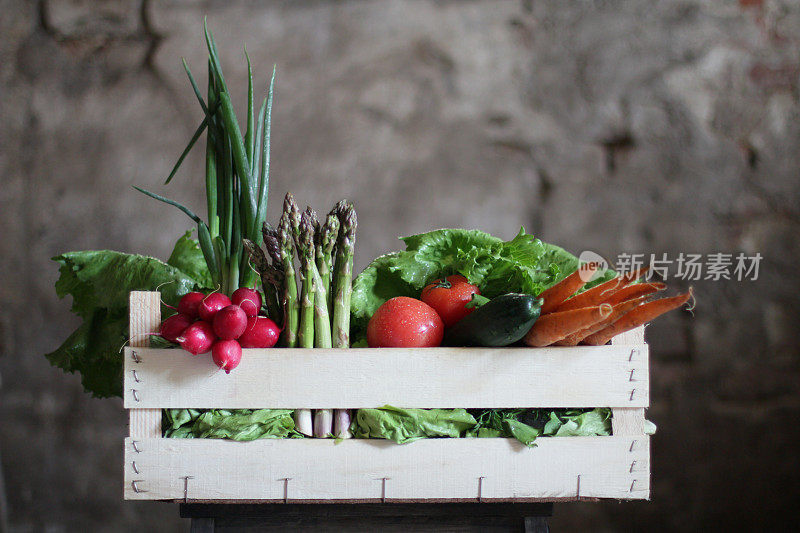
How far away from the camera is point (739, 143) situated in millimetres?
2689

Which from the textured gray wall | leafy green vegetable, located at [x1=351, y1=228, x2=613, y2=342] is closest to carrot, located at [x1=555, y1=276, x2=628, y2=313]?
leafy green vegetable, located at [x1=351, y1=228, x2=613, y2=342]

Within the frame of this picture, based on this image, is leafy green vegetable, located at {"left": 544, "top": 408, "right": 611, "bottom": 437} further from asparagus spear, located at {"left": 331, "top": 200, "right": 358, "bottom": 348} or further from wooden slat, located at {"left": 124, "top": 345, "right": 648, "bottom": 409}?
asparagus spear, located at {"left": 331, "top": 200, "right": 358, "bottom": 348}

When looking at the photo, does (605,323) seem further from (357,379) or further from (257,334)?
(257,334)

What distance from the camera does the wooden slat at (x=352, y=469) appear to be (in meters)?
1.22

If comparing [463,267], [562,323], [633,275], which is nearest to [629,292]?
[633,275]

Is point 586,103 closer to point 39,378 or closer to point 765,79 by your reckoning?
point 765,79

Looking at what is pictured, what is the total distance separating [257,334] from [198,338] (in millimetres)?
117

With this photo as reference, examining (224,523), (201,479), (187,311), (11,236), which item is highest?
(11,236)

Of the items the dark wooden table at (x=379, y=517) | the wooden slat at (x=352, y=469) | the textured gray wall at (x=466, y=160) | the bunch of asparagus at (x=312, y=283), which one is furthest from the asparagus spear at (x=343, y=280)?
the textured gray wall at (x=466, y=160)

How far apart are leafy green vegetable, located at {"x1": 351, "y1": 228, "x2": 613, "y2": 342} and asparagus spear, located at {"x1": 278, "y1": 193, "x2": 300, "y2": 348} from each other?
0.58ft

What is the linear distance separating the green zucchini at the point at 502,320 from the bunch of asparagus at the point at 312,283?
256mm

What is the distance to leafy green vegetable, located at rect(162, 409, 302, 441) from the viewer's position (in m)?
1.22

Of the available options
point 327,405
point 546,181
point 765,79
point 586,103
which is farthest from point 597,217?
point 327,405

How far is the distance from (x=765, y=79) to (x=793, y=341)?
106 centimetres
